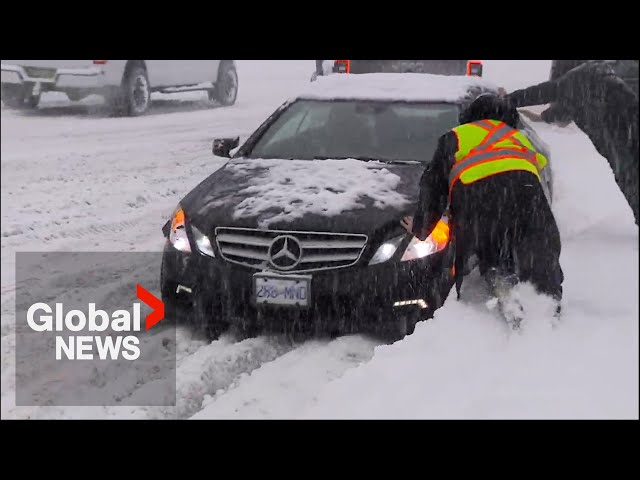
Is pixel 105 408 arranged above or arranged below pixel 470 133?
below

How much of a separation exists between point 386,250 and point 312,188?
792mm

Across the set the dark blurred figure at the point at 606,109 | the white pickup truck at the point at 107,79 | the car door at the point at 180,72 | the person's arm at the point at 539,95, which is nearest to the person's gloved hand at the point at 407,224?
the dark blurred figure at the point at 606,109

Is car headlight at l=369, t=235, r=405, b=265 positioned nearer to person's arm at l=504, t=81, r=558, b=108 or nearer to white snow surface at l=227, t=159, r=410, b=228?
white snow surface at l=227, t=159, r=410, b=228

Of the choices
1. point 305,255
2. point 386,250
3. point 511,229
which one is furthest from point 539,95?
point 305,255

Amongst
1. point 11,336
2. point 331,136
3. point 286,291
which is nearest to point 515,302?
point 286,291

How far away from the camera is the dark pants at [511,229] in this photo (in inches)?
193

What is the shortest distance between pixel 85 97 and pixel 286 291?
30.2 ft

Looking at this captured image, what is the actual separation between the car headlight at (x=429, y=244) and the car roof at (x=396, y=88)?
1877 millimetres

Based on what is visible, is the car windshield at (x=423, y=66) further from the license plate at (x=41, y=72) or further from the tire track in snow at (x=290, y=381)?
the tire track in snow at (x=290, y=381)

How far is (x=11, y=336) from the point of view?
17.6 ft

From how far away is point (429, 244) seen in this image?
5.05m

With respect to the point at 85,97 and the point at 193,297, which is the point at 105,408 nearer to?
the point at 193,297

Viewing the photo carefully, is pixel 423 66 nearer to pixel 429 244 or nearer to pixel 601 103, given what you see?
pixel 601 103

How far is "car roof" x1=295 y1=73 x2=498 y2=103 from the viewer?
6770mm
